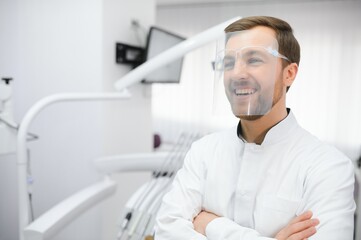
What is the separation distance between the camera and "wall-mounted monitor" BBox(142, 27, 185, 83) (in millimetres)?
2426

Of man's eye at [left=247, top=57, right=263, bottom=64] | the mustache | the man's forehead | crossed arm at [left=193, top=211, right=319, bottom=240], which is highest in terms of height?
the man's forehead

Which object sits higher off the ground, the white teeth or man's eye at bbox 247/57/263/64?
man's eye at bbox 247/57/263/64

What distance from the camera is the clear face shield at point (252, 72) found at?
91 centimetres

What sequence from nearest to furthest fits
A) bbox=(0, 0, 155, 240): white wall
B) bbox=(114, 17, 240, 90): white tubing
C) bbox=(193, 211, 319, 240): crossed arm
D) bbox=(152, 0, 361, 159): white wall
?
1. bbox=(193, 211, 319, 240): crossed arm
2. bbox=(114, 17, 240, 90): white tubing
3. bbox=(0, 0, 155, 240): white wall
4. bbox=(152, 0, 361, 159): white wall

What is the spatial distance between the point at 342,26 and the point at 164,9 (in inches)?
92.2

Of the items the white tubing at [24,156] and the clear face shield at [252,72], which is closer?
the clear face shield at [252,72]

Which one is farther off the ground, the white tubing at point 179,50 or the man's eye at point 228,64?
the white tubing at point 179,50

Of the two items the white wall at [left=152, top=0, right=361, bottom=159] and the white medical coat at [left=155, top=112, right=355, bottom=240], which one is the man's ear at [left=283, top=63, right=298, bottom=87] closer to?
the white medical coat at [left=155, top=112, right=355, bottom=240]

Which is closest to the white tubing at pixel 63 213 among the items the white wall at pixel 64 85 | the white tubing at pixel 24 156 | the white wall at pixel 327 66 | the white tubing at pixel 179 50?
the white tubing at pixel 24 156

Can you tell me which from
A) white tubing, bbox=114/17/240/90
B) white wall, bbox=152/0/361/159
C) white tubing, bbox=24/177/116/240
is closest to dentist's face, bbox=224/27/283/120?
white tubing, bbox=114/17/240/90

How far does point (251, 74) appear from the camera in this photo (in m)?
0.91

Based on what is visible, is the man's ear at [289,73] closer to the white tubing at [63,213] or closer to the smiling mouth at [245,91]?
the smiling mouth at [245,91]

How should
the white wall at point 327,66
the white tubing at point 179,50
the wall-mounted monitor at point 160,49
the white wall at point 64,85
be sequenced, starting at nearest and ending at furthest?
the white tubing at point 179,50
the white wall at point 64,85
the wall-mounted monitor at point 160,49
the white wall at point 327,66

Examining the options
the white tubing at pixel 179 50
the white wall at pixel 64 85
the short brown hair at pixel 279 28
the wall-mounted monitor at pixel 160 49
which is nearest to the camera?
the short brown hair at pixel 279 28
